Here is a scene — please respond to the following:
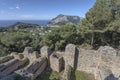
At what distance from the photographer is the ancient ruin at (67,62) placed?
11.0 metres

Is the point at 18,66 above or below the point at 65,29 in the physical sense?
below

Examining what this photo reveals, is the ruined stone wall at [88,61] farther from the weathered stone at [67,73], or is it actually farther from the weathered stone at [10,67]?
the weathered stone at [10,67]

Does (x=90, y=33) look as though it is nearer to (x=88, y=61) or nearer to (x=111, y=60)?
(x=88, y=61)

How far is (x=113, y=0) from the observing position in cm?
2048

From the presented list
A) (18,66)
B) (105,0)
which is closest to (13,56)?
(18,66)

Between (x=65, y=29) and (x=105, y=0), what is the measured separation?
8.36m

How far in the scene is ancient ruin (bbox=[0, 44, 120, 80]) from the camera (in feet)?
36.0

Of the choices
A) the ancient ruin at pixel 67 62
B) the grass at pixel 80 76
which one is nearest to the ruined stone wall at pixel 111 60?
the ancient ruin at pixel 67 62

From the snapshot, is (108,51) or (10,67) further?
(10,67)

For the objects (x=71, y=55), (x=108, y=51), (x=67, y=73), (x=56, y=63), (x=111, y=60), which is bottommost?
(x=67, y=73)

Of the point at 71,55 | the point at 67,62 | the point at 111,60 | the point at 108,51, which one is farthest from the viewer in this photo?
the point at 67,62

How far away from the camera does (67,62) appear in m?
13.3

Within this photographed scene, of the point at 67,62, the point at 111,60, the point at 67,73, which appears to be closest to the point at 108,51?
the point at 111,60

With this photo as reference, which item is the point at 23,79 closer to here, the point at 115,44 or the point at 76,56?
the point at 76,56
